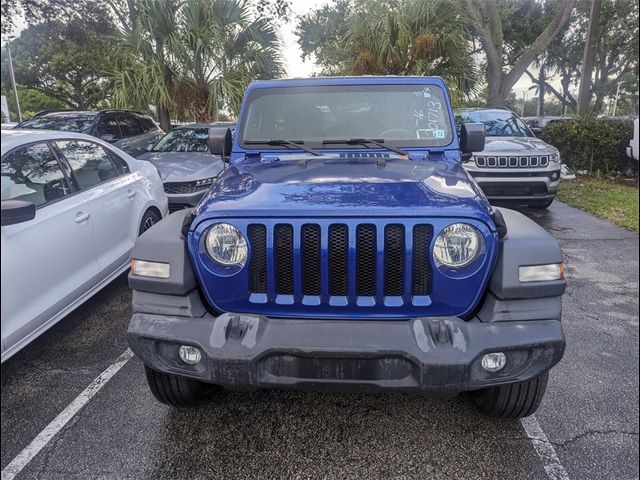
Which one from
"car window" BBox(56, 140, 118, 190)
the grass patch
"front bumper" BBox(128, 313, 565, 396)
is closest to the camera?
"front bumper" BBox(128, 313, 565, 396)

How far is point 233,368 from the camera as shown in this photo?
183cm

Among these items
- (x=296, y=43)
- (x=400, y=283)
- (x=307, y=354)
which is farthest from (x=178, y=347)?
(x=296, y=43)

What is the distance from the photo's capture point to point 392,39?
28.2ft

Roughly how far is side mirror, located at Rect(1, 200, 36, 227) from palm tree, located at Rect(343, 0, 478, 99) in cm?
510

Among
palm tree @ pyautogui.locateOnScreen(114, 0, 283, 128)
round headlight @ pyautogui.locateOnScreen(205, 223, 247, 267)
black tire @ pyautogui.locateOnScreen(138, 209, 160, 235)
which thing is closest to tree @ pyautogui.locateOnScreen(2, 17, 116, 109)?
palm tree @ pyautogui.locateOnScreen(114, 0, 283, 128)

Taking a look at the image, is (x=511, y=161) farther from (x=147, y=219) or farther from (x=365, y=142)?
(x=147, y=219)

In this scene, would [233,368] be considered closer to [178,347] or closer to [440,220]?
[178,347]

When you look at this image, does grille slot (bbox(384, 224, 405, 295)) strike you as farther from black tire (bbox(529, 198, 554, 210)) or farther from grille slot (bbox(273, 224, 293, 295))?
black tire (bbox(529, 198, 554, 210))

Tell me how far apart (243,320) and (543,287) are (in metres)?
1.32

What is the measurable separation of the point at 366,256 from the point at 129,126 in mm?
7303

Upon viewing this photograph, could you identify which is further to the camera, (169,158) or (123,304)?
(169,158)

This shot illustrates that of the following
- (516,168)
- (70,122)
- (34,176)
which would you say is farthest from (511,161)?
(70,122)

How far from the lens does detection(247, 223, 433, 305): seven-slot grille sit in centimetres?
194

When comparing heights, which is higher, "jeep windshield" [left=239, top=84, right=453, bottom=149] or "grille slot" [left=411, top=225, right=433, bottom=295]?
"jeep windshield" [left=239, top=84, right=453, bottom=149]
